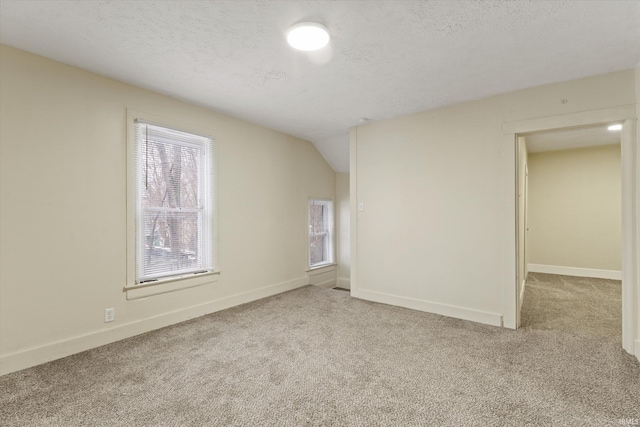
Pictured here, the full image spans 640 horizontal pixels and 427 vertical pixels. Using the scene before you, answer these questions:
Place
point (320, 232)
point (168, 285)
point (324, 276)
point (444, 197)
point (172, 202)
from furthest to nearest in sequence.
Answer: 1. point (320, 232)
2. point (324, 276)
3. point (444, 197)
4. point (172, 202)
5. point (168, 285)

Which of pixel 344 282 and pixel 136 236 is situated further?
pixel 344 282

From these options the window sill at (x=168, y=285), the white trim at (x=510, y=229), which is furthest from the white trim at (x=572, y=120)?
the window sill at (x=168, y=285)

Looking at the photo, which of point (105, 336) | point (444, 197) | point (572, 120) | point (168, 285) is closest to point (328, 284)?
point (444, 197)

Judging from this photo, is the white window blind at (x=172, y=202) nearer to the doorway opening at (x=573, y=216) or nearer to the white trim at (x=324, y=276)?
the white trim at (x=324, y=276)

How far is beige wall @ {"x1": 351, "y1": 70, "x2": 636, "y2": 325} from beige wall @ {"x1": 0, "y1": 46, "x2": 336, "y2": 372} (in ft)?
7.01

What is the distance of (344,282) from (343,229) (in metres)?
1.05

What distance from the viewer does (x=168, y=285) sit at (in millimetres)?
3330

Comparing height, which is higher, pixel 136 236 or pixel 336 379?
pixel 136 236

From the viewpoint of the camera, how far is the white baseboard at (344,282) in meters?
6.01

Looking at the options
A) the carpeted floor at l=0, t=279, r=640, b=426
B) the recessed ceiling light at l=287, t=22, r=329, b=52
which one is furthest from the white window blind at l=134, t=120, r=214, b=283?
the recessed ceiling light at l=287, t=22, r=329, b=52

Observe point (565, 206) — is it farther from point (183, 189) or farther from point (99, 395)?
point (99, 395)

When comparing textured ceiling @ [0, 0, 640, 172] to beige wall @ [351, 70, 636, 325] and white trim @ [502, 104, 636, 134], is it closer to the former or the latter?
beige wall @ [351, 70, 636, 325]

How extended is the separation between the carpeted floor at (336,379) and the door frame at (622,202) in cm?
26

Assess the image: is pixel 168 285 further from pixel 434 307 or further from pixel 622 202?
pixel 622 202
